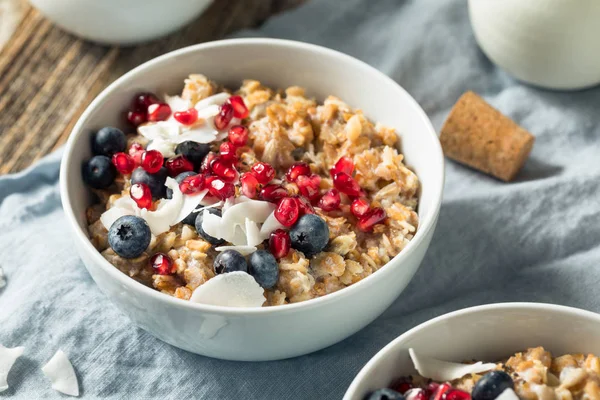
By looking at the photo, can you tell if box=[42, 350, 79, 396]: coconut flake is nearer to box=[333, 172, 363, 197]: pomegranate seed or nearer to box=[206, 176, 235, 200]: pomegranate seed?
box=[206, 176, 235, 200]: pomegranate seed

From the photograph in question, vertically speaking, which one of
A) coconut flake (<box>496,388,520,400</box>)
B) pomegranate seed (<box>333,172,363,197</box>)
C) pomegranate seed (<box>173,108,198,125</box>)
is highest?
pomegranate seed (<box>173,108,198,125</box>)

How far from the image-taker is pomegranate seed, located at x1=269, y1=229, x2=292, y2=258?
2.43 meters

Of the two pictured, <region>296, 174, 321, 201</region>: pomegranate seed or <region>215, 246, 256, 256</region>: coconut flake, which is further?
<region>296, 174, 321, 201</region>: pomegranate seed

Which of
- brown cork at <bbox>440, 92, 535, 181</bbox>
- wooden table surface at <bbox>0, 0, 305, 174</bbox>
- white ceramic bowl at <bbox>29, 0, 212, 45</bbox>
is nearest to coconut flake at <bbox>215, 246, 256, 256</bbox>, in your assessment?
brown cork at <bbox>440, 92, 535, 181</bbox>

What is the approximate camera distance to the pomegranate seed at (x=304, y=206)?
2.50m

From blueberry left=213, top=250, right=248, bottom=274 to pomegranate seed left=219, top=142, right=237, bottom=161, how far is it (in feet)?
1.17

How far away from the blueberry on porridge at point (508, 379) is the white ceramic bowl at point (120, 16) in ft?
6.21

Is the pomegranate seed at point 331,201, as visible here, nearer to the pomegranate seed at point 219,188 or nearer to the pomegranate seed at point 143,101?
the pomegranate seed at point 219,188

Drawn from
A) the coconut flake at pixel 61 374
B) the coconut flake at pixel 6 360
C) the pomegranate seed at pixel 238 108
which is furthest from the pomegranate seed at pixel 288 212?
the coconut flake at pixel 6 360

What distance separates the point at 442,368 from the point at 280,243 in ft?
1.89

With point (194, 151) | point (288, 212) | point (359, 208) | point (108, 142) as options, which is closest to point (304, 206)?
point (288, 212)

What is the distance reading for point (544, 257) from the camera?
2924mm

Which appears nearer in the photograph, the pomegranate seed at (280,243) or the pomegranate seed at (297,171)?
the pomegranate seed at (280,243)

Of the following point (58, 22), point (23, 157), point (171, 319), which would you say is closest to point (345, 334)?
point (171, 319)
